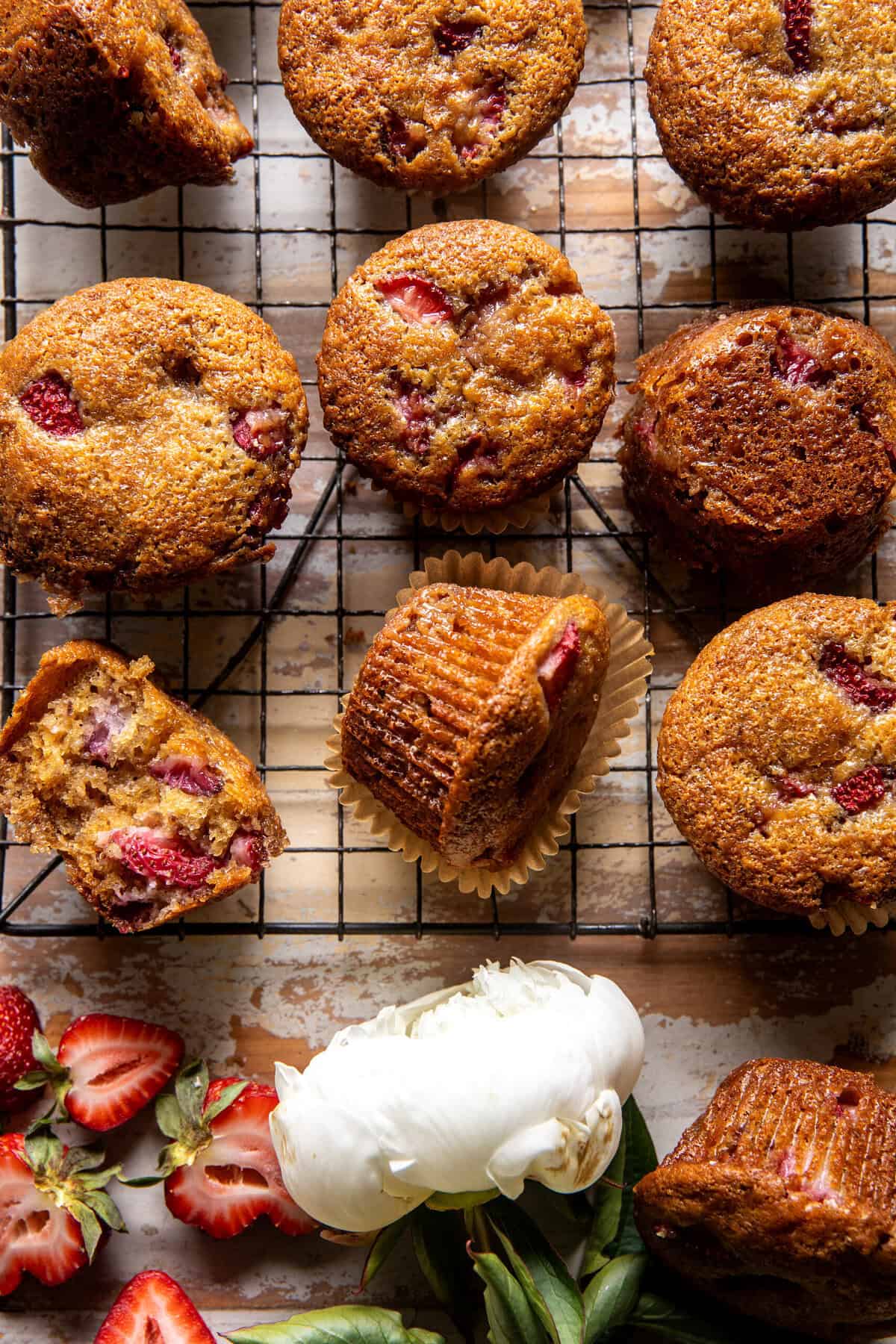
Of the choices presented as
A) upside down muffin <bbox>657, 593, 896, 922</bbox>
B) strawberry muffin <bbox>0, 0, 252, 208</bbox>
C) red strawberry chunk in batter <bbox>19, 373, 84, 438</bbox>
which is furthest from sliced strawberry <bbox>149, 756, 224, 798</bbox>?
strawberry muffin <bbox>0, 0, 252, 208</bbox>

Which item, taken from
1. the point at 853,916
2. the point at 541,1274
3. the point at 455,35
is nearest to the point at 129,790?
the point at 541,1274

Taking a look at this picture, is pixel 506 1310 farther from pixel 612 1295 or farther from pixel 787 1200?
pixel 787 1200

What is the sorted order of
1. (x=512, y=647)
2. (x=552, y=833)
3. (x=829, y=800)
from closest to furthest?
(x=512, y=647) < (x=829, y=800) < (x=552, y=833)

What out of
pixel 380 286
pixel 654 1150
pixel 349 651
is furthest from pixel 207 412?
pixel 654 1150

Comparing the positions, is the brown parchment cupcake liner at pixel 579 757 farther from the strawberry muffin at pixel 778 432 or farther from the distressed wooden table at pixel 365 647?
the strawberry muffin at pixel 778 432

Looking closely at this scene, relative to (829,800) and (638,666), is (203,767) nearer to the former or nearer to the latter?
(638,666)

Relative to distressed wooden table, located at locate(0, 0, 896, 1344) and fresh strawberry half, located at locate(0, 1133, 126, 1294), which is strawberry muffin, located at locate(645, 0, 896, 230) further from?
fresh strawberry half, located at locate(0, 1133, 126, 1294)
